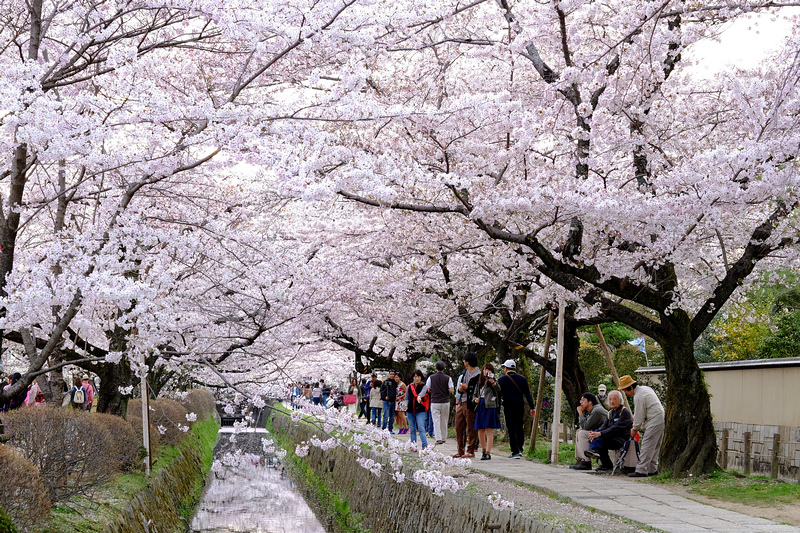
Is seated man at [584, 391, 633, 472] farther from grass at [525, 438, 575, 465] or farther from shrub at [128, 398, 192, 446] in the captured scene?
shrub at [128, 398, 192, 446]

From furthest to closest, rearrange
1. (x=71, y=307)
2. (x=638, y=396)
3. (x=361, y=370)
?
(x=361, y=370) < (x=638, y=396) < (x=71, y=307)

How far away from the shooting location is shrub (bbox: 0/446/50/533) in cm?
564

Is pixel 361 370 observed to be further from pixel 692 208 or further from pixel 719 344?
pixel 692 208

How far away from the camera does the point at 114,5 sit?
23.3 ft

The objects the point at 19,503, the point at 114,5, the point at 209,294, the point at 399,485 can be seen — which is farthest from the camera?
the point at 209,294

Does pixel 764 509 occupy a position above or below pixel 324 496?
above

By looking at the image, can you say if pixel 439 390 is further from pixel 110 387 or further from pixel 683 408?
pixel 110 387

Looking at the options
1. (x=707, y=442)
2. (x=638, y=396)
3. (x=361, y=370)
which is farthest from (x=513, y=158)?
(x=361, y=370)

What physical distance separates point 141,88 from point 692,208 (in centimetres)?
554

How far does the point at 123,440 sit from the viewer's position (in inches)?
407

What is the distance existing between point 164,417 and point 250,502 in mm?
4199

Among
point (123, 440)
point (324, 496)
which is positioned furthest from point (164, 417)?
point (324, 496)

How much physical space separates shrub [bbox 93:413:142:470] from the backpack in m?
6.96

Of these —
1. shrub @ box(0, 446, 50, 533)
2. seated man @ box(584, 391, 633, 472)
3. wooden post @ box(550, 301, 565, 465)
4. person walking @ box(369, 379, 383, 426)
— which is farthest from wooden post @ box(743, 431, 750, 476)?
person walking @ box(369, 379, 383, 426)
